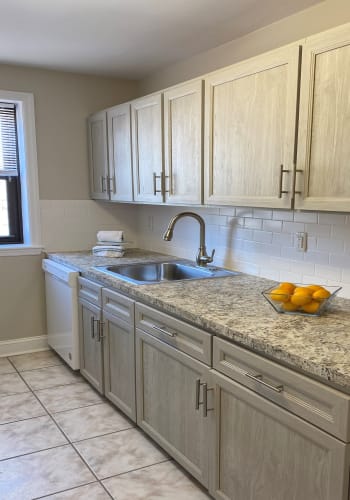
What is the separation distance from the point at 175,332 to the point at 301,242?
0.86 meters

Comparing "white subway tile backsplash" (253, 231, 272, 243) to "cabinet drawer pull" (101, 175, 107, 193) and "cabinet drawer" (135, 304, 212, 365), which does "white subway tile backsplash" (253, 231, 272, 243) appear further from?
"cabinet drawer pull" (101, 175, 107, 193)

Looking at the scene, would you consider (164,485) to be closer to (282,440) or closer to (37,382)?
(282,440)

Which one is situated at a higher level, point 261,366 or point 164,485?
point 261,366

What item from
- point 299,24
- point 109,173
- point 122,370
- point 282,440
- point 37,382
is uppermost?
point 299,24

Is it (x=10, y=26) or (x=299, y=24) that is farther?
(x=10, y=26)

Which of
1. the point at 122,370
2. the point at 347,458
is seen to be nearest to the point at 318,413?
the point at 347,458

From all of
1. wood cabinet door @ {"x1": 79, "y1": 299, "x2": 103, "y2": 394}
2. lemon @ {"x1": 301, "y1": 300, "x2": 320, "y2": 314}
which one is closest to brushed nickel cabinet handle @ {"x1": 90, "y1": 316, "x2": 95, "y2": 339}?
wood cabinet door @ {"x1": 79, "y1": 299, "x2": 103, "y2": 394}

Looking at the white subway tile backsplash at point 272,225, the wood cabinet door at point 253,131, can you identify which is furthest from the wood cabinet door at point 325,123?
the white subway tile backsplash at point 272,225

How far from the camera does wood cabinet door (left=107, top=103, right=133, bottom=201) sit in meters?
3.20

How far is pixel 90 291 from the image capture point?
2.89 m

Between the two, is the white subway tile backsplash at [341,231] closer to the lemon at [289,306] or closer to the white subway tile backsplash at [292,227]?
the white subway tile backsplash at [292,227]

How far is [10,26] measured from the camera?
2.55 meters

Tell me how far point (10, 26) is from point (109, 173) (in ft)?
4.11

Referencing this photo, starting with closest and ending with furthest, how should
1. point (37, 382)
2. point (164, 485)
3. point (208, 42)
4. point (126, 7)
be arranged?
point (164, 485) < point (126, 7) < point (208, 42) < point (37, 382)
